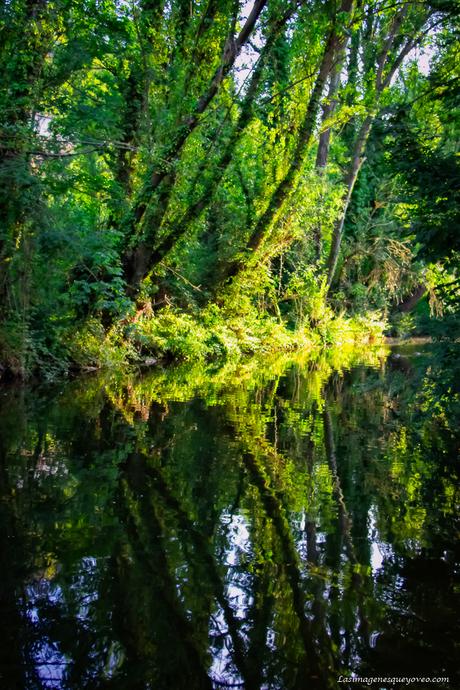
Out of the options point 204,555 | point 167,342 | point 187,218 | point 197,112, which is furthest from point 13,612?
point 167,342

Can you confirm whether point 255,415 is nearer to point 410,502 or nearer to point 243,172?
point 410,502

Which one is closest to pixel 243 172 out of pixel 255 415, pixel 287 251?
pixel 287 251

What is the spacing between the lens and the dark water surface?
2.91m

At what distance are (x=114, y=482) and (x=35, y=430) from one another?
2419mm

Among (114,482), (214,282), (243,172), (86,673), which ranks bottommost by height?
(86,673)

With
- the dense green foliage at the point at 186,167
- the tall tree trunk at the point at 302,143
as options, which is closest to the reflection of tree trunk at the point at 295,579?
the dense green foliage at the point at 186,167

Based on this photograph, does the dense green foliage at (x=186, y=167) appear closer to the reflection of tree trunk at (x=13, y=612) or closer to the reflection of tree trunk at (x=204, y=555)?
the reflection of tree trunk at (x=204, y=555)

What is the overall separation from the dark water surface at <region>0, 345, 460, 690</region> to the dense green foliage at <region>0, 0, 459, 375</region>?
263 centimetres

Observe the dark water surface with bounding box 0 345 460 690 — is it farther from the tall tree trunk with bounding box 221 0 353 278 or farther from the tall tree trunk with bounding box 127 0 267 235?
the tall tree trunk with bounding box 221 0 353 278

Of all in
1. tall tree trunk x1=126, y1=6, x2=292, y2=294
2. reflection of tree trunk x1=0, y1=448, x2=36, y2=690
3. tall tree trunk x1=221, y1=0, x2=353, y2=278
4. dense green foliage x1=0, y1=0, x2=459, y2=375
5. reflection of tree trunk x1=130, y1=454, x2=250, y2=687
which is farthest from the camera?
tall tree trunk x1=221, y1=0, x2=353, y2=278

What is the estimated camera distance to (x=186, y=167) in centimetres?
1428

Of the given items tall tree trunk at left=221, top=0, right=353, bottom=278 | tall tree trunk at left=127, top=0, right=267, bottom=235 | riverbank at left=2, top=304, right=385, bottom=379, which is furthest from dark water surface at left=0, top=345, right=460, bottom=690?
tall tree trunk at left=221, top=0, right=353, bottom=278

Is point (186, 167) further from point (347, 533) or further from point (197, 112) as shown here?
point (347, 533)

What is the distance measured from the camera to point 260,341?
21828 mm
